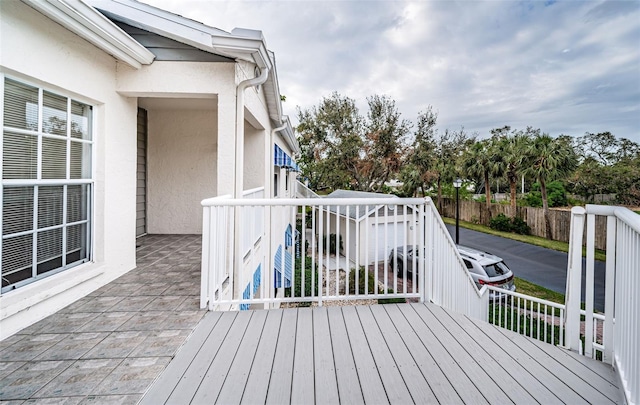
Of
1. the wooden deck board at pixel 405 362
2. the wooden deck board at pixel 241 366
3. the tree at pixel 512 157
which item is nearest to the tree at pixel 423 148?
the tree at pixel 512 157

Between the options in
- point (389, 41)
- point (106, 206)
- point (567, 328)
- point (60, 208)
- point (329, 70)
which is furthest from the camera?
point (329, 70)

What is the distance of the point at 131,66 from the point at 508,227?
2306 cm

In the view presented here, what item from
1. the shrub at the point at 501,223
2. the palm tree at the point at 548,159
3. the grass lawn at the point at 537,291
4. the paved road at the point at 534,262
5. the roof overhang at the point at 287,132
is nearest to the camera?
the roof overhang at the point at 287,132

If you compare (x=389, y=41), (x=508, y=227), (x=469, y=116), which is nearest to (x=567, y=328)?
(x=389, y=41)

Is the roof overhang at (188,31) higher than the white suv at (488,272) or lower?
higher

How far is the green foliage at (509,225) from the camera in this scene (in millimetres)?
19188

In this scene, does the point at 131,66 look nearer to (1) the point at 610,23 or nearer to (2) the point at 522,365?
(2) the point at 522,365

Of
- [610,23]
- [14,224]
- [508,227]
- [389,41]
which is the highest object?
[389,41]

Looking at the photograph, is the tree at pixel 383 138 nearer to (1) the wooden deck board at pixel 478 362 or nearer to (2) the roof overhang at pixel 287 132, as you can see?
(2) the roof overhang at pixel 287 132

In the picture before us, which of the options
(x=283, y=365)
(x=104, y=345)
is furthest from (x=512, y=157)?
(x=104, y=345)

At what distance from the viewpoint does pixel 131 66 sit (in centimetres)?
380

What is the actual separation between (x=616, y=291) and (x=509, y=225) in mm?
21315

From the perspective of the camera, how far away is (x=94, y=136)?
3.51 metres

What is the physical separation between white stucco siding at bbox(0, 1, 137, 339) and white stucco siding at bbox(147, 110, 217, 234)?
89.7 inches
